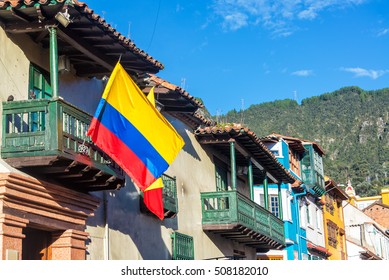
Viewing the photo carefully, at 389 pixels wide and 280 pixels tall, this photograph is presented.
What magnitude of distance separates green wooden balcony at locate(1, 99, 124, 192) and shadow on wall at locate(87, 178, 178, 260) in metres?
2.12

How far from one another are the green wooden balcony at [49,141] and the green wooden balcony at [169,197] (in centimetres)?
466

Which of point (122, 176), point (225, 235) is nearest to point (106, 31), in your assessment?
point (122, 176)

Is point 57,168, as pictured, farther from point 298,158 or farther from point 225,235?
point 298,158

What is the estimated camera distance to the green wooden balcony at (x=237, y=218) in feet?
70.7

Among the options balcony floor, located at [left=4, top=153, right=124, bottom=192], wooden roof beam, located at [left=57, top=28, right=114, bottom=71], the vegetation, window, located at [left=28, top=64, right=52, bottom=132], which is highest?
the vegetation

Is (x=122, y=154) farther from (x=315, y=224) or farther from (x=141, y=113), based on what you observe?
(x=315, y=224)

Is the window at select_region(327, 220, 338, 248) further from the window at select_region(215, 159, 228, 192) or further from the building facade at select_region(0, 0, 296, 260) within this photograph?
the building facade at select_region(0, 0, 296, 260)

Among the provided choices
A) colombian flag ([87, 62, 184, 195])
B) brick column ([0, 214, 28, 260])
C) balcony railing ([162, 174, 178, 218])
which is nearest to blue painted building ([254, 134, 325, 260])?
balcony railing ([162, 174, 178, 218])

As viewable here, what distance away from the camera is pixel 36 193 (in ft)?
42.7

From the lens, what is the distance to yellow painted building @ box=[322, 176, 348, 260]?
4491cm

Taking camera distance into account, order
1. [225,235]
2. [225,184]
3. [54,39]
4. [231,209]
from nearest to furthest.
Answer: [54,39] < [231,209] < [225,235] < [225,184]

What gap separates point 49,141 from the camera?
1249 cm

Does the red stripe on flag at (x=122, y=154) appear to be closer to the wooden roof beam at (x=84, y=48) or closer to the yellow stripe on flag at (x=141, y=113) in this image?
the yellow stripe on flag at (x=141, y=113)

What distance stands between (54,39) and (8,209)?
3.12m
